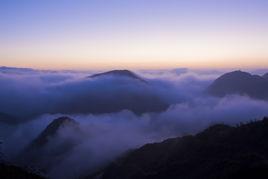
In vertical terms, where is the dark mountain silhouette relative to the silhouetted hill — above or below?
below

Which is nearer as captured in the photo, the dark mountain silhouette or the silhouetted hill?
the silhouetted hill

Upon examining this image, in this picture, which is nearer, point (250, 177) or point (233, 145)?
point (250, 177)

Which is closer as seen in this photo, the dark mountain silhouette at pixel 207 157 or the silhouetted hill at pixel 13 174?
the silhouetted hill at pixel 13 174

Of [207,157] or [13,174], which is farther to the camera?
[207,157]

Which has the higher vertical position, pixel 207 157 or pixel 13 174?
pixel 13 174

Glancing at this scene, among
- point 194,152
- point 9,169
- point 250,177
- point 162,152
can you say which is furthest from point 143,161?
point 9,169

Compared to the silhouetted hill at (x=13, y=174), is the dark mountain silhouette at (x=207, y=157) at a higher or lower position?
lower

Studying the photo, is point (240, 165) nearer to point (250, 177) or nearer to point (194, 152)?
point (250, 177)

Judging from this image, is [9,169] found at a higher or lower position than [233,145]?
higher
